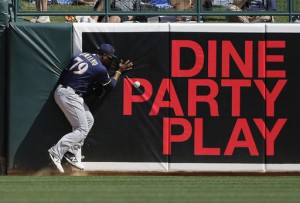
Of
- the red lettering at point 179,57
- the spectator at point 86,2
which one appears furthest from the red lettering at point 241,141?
the spectator at point 86,2

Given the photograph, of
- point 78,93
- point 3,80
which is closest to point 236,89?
point 78,93

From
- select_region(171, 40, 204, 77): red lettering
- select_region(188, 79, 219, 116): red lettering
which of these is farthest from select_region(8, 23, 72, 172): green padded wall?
select_region(188, 79, 219, 116): red lettering

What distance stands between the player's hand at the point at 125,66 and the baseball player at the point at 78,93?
0.63ft

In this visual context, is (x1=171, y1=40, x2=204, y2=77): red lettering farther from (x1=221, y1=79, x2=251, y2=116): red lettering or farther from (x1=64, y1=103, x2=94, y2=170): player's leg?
(x1=64, y1=103, x2=94, y2=170): player's leg

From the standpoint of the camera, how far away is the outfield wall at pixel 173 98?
544 inches

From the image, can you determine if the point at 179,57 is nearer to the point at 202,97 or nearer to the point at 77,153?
the point at 202,97

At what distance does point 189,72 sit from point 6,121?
3114mm

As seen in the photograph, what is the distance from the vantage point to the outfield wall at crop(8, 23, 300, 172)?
13812 millimetres

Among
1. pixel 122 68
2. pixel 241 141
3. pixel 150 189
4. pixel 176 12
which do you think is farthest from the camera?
pixel 176 12

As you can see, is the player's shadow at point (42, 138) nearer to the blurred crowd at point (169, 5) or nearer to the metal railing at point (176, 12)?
the metal railing at point (176, 12)

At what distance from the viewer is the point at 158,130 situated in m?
13.9

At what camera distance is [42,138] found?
13812 millimetres

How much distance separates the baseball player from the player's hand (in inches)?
7.6

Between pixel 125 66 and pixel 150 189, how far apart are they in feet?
10.9
